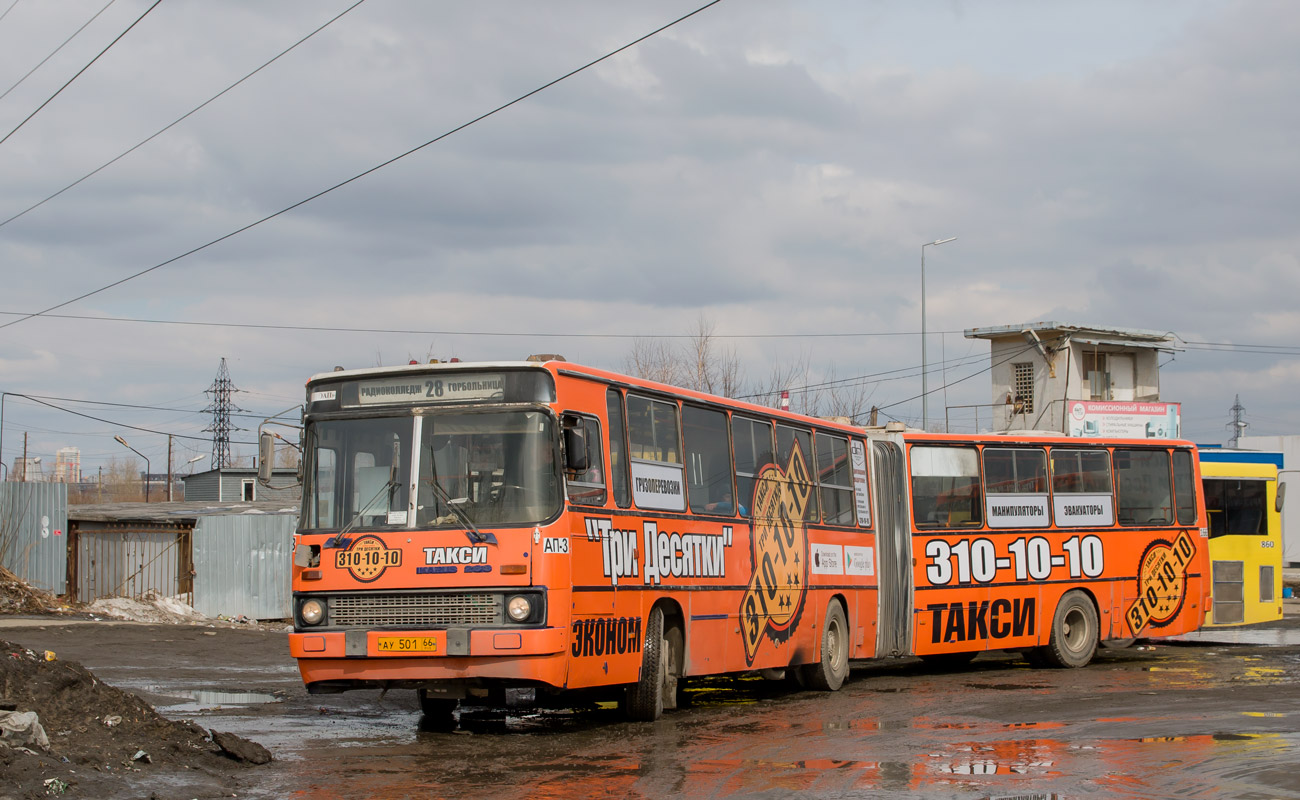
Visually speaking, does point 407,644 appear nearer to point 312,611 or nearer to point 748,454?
point 312,611

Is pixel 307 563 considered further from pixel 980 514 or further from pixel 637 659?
pixel 980 514

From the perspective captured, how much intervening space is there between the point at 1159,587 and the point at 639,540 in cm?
1072

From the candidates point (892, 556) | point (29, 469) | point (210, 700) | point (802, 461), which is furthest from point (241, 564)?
point (29, 469)

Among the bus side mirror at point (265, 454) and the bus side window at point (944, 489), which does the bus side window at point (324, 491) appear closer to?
the bus side mirror at point (265, 454)

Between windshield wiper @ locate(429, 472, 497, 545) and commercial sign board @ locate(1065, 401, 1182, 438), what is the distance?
137 ft

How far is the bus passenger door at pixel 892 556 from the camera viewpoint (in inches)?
690

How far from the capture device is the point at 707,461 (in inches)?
532

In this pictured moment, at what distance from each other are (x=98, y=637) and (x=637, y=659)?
569 inches

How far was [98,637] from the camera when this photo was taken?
903 inches

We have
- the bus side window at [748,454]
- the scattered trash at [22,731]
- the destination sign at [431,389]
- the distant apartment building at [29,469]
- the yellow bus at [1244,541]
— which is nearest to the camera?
the scattered trash at [22,731]

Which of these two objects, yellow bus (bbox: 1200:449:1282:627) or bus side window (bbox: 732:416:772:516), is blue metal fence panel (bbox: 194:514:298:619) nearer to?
bus side window (bbox: 732:416:772:516)

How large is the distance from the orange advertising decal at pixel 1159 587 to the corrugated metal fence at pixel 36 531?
24.1 meters

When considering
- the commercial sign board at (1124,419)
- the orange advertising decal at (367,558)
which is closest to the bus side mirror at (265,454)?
the orange advertising decal at (367,558)

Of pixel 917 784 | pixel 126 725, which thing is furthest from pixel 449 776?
pixel 917 784
